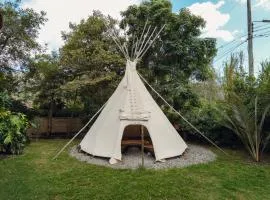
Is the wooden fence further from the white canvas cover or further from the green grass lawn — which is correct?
the green grass lawn

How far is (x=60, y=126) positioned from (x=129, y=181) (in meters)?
9.29

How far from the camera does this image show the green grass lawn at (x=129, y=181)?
5.62m

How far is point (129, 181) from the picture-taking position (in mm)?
6348

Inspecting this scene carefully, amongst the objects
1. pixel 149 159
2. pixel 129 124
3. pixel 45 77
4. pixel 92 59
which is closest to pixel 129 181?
pixel 149 159

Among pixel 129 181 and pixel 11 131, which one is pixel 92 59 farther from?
pixel 129 181

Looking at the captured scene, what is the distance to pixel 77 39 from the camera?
12.7 m

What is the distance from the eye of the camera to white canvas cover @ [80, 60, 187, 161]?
8.48 meters

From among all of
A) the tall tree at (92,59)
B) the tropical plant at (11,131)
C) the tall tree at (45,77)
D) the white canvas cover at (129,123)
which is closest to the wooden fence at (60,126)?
the tall tree at (45,77)

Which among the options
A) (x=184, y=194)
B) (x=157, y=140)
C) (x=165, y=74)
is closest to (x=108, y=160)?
(x=157, y=140)

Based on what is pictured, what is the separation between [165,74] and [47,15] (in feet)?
20.2

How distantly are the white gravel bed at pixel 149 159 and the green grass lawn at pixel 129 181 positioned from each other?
41cm

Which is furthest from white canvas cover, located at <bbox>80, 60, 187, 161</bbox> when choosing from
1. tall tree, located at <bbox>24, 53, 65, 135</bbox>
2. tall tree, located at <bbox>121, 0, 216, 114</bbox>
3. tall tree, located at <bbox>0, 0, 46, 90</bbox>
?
tall tree, located at <bbox>0, 0, 46, 90</bbox>

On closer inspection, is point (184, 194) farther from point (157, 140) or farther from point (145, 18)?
point (145, 18)

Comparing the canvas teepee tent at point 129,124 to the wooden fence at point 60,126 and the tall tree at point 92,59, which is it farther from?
the wooden fence at point 60,126
